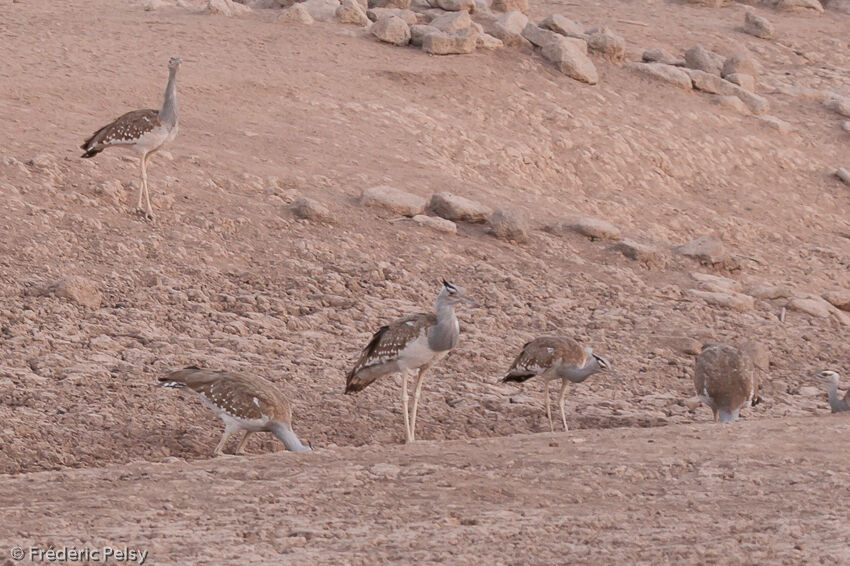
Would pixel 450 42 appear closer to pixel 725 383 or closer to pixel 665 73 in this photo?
pixel 665 73

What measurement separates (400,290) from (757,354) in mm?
3256

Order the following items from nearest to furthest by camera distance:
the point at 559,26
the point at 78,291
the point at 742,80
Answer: the point at 78,291
the point at 559,26
the point at 742,80

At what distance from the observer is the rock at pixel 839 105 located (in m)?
20.3

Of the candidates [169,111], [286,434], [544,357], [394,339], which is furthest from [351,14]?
[286,434]

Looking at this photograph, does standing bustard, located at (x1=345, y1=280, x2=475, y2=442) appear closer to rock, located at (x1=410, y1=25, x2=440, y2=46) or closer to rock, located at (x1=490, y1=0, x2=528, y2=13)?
rock, located at (x1=410, y1=25, x2=440, y2=46)

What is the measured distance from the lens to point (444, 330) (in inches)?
342

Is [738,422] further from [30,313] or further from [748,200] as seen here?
[748,200]

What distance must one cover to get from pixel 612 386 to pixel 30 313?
15.6 ft

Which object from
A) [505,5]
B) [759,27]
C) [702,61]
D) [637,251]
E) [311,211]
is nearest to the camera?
[311,211]

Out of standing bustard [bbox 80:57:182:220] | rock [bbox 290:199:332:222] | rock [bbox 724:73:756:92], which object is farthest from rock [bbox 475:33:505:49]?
standing bustard [bbox 80:57:182:220]

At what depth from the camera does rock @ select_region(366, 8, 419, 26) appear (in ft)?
63.0

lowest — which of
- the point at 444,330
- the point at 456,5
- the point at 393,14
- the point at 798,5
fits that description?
the point at 798,5

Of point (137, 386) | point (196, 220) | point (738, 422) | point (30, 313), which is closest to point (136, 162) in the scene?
point (196, 220)

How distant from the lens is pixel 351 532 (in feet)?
21.0
